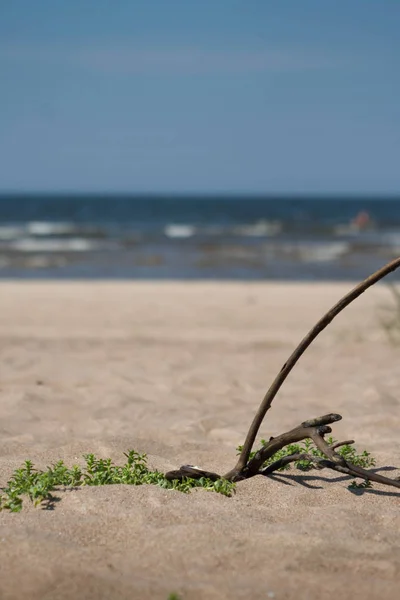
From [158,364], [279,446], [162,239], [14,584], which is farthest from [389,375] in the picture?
[162,239]

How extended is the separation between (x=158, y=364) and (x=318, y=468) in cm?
247

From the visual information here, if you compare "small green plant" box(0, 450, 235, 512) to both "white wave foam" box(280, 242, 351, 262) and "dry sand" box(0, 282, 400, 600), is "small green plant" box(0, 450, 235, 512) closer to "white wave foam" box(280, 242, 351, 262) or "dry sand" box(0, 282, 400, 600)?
"dry sand" box(0, 282, 400, 600)

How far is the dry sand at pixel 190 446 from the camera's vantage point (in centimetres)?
210

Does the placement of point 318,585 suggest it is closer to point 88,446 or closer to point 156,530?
point 156,530

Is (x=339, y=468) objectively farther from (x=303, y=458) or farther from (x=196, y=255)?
(x=196, y=255)

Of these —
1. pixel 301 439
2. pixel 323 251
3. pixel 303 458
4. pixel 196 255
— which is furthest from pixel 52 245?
pixel 301 439

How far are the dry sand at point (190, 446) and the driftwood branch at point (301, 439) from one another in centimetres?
8

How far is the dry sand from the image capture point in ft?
6.88

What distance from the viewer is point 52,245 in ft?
71.4

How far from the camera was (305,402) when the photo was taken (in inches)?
173

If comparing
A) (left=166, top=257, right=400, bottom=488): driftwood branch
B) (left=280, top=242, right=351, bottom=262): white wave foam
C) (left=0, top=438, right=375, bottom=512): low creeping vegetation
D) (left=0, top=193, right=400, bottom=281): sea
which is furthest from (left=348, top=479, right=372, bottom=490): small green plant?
(left=280, top=242, right=351, bottom=262): white wave foam

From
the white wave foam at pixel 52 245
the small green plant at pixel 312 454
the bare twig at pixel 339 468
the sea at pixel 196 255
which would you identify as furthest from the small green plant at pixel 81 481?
the white wave foam at pixel 52 245

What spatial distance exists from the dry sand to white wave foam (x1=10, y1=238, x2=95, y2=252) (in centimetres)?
1239

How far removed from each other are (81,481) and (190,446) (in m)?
0.75
